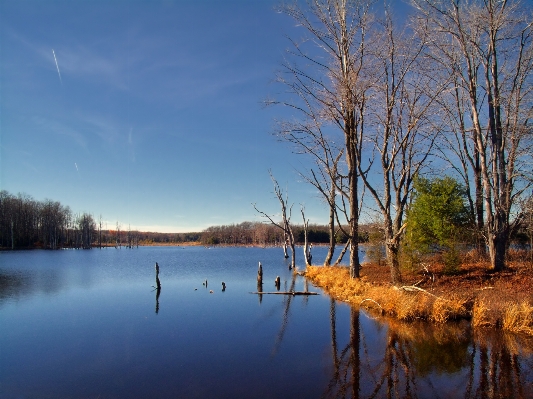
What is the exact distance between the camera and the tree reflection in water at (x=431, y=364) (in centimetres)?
722

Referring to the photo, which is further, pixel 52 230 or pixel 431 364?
pixel 52 230

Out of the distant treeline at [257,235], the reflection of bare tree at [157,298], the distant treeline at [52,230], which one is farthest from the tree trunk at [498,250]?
the distant treeline at [257,235]

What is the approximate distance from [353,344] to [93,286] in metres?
19.7

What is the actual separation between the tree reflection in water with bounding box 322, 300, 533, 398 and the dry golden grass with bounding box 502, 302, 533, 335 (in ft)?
1.54

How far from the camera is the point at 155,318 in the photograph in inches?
584

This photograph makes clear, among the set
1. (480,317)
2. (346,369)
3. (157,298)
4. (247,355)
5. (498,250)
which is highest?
(498,250)

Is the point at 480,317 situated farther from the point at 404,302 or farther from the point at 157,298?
the point at 157,298

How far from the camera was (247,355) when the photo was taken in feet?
32.5

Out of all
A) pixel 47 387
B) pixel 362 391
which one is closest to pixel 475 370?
pixel 362 391

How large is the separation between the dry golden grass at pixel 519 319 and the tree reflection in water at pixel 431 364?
1.54 feet

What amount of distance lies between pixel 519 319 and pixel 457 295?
2.88 meters

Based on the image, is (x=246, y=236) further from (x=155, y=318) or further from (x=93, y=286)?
(x=155, y=318)

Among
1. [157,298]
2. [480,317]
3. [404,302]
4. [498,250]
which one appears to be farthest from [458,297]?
[157,298]

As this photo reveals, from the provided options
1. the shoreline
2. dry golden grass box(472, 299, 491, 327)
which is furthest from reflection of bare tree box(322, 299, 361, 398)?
dry golden grass box(472, 299, 491, 327)
